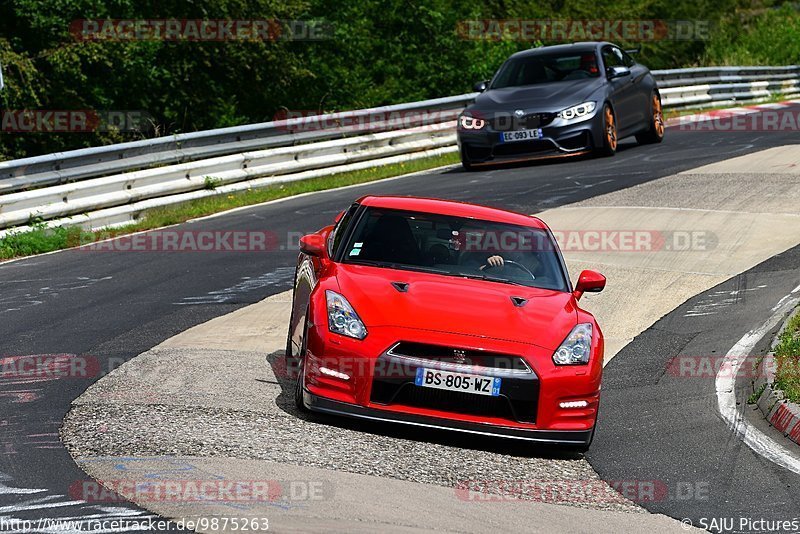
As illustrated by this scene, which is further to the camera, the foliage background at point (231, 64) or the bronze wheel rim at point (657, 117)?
the foliage background at point (231, 64)

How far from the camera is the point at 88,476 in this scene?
6.23 metres

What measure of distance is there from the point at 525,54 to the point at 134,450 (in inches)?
594

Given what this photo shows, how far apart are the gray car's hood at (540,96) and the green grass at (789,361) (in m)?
9.40

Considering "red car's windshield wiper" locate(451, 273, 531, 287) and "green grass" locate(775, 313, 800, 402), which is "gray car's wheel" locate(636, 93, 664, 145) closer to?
"green grass" locate(775, 313, 800, 402)

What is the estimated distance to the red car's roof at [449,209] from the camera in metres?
8.88

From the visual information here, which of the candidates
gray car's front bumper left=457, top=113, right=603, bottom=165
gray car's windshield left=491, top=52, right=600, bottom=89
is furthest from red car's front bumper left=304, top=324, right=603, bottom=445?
gray car's windshield left=491, top=52, right=600, bottom=89

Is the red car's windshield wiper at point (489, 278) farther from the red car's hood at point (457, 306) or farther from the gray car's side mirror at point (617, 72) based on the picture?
the gray car's side mirror at point (617, 72)

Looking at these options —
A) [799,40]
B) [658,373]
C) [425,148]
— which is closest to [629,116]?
[425,148]

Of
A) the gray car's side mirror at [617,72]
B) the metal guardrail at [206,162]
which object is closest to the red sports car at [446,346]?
the metal guardrail at [206,162]

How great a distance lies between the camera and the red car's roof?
8875mm

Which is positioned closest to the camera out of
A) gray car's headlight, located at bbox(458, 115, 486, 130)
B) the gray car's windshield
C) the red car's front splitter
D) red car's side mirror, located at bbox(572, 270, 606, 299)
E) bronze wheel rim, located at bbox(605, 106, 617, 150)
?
the red car's front splitter

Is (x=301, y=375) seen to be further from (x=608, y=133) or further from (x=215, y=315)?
(x=608, y=133)

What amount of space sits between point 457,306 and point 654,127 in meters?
16.0

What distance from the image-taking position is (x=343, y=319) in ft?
24.8
